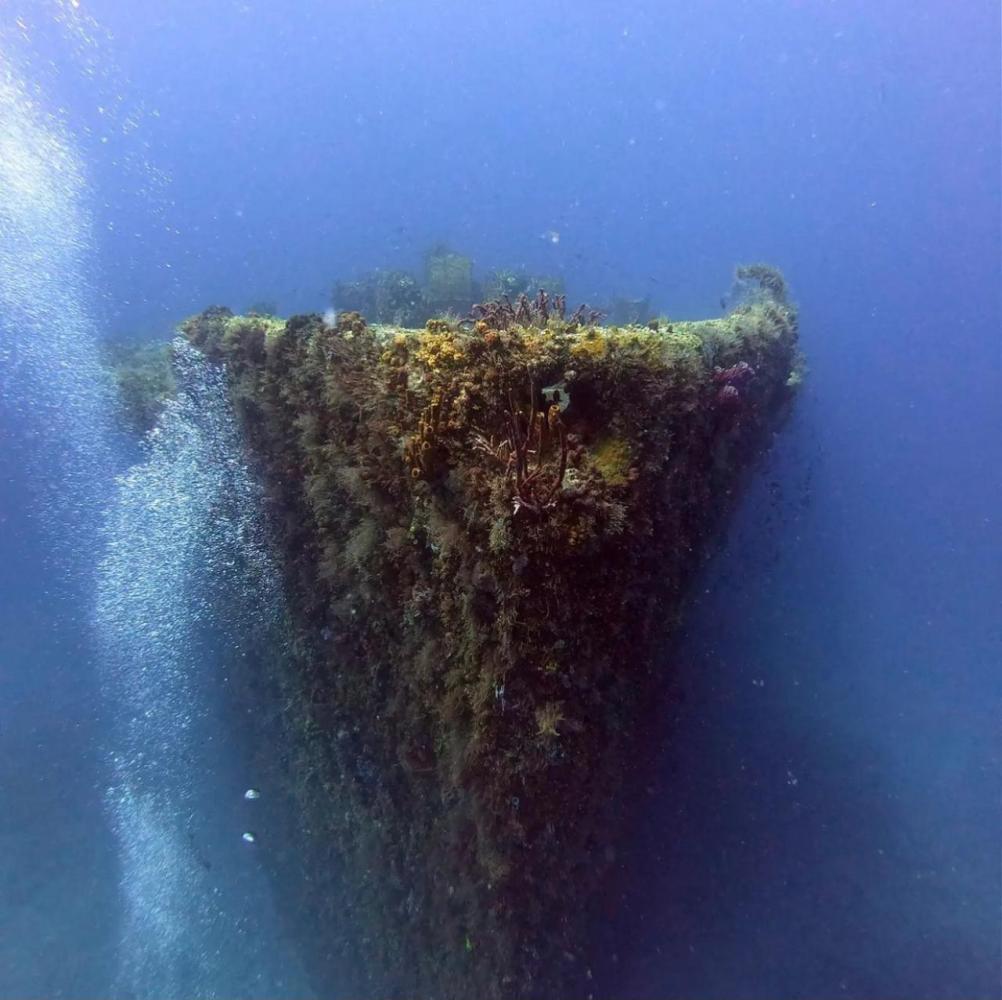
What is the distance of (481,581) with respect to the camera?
428 cm

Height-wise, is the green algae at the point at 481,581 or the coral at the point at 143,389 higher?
the coral at the point at 143,389

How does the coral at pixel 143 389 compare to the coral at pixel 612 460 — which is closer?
the coral at pixel 612 460

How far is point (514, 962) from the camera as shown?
5.53 metres

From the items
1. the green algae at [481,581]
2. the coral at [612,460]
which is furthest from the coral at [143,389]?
the coral at [612,460]

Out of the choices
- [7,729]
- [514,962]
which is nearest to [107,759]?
[7,729]

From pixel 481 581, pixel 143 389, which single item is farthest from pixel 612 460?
pixel 143 389

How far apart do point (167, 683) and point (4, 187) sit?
1710cm

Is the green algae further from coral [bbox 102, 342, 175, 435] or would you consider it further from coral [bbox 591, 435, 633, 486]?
coral [bbox 102, 342, 175, 435]

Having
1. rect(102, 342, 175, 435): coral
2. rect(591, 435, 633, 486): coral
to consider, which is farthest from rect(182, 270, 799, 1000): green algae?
rect(102, 342, 175, 435): coral

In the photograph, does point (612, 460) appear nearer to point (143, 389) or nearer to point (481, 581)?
point (481, 581)

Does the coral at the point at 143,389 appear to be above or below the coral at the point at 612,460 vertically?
above

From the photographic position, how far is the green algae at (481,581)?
13.7ft

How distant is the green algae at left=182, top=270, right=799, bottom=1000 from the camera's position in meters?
4.18

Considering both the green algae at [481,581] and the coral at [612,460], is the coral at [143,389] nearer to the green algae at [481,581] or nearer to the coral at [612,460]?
the green algae at [481,581]
